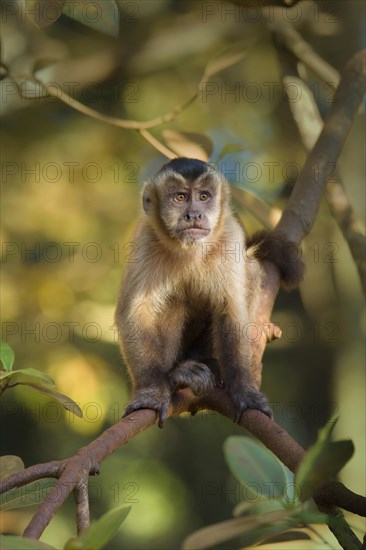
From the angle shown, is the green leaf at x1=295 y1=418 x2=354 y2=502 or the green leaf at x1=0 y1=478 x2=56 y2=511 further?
the green leaf at x1=0 y1=478 x2=56 y2=511

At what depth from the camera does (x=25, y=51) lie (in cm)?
530

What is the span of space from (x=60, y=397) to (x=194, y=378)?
1.03 meters

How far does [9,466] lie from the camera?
6.82 ft

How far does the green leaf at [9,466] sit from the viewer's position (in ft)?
6.75

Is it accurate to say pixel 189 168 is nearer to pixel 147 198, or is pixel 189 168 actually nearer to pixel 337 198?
pixel 147 198

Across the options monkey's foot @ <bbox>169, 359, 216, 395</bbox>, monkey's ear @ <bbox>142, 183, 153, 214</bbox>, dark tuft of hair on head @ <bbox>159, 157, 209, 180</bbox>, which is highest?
dark tuft of hair on head @ <bbox>159, 157, 209, 180</bbox>

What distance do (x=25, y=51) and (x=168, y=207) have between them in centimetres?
239

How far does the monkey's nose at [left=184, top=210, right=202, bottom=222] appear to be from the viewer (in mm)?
3441

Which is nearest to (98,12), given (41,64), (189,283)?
(189,283)

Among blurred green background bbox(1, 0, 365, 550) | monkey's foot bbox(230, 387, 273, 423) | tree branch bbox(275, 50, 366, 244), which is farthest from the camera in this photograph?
blurred green background bbox(1, 0, 365, 550)

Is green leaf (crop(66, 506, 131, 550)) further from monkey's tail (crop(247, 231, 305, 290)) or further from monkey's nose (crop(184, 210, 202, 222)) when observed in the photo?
monkey's tail (crop(247, 231, 305, 290))

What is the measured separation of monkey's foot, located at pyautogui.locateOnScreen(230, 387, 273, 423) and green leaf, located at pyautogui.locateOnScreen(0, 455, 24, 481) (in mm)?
1162

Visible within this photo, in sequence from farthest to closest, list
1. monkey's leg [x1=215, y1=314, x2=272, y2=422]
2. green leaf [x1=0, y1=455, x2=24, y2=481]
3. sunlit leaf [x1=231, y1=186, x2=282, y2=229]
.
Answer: sunlit leaf [x1=231, y1=186, x2=282, y2=229]
monkey's leg [x1=215, y1=314, x2=272, y2=422]
green leaf [x1=0, y1=455, x2=24, y2=481]

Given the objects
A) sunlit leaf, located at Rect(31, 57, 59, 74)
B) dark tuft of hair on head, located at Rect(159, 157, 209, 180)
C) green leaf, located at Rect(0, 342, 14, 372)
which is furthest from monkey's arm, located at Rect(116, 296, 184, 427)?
sunlit leaf, located at Rect(31, 57, 59, 74)
